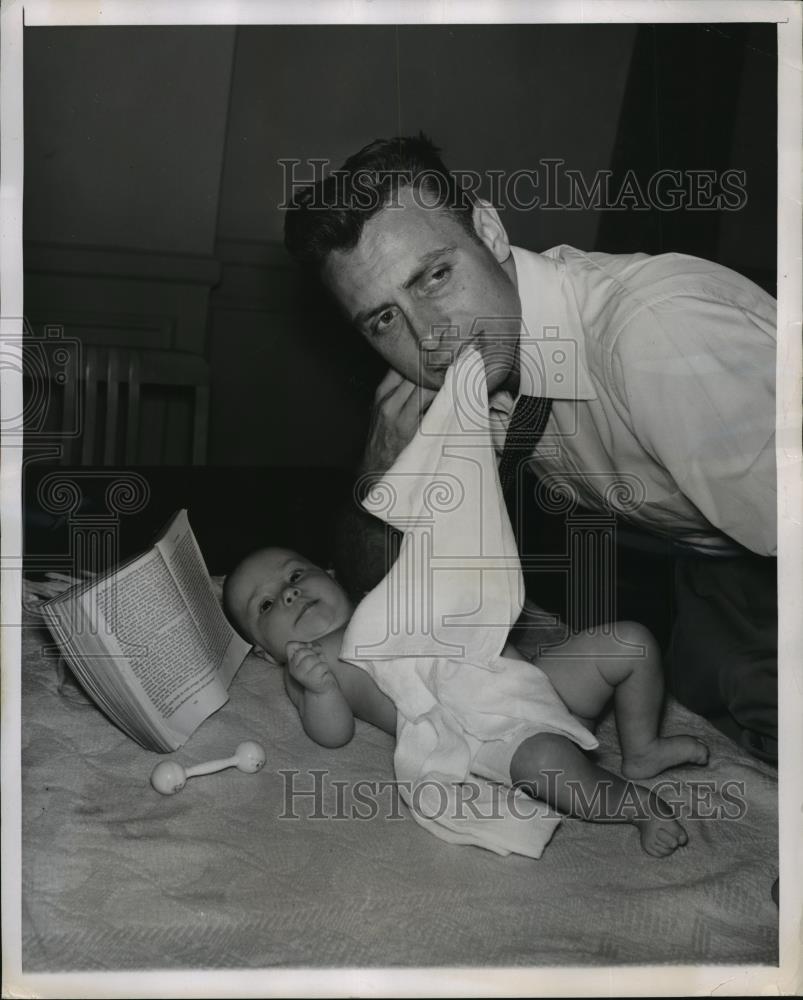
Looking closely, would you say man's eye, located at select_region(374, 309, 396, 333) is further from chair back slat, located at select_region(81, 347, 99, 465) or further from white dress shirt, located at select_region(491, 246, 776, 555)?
chair back slat, located at select_region(81, 347, 99, 465)

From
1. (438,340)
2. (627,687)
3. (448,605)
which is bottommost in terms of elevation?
(627,687)

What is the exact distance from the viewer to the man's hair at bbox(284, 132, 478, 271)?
1342mm

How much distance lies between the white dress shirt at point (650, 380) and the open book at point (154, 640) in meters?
0.48

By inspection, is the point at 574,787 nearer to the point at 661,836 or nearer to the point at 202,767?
the point at 661,836

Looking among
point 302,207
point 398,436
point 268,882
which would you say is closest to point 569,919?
point 268,882

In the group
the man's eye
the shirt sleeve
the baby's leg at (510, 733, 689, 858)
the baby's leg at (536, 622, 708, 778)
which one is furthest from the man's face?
the baby's leg at (510, 733, 689, 858)

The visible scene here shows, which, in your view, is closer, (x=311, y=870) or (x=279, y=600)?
(x=311, y=870)

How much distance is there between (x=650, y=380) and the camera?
54.4 inches

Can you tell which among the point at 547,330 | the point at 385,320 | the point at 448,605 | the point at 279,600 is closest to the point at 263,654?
the point at 279,600

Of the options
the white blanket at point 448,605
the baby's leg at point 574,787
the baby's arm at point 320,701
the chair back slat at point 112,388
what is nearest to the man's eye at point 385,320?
the white blanket at point 448,605

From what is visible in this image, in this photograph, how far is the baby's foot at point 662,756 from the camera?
1.39 m

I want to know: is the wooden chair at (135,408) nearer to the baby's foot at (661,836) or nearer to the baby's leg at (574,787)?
the baby's leg at (574,787)

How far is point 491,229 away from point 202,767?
0.83 m

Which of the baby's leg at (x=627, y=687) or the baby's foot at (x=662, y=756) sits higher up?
the baby's leg at (x=627, y=687)
